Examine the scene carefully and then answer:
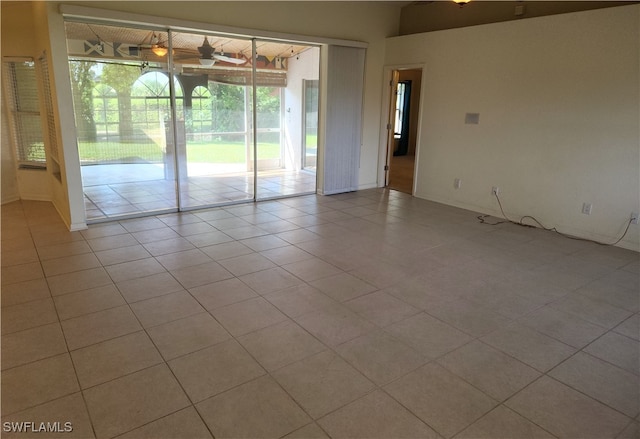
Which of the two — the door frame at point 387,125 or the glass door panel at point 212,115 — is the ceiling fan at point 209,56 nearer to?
the glass door panel at point 212,115

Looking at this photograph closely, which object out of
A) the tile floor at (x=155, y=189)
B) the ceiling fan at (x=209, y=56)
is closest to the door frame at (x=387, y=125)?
the tile floor at (x=155, y=189)

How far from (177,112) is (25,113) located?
2262 mm

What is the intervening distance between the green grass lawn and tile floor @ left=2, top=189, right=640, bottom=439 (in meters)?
1.04

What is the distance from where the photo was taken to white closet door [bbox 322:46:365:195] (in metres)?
6.37

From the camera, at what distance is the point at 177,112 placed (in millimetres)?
5344

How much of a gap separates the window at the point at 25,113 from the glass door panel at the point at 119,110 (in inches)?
39.3

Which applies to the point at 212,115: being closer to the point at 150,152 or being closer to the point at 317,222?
the point at 150,152

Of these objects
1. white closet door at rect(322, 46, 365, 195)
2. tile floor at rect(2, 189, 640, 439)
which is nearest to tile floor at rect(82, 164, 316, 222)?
white closet door at rect(322, 46, 365, 195)

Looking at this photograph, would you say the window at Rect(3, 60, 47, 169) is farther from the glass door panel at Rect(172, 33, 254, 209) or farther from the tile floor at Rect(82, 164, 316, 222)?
the glass door panel at Rect(172, 33, 254, 209)

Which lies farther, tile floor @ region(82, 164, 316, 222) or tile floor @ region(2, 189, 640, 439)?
tile floor @ region(82, 164, 316, 222)

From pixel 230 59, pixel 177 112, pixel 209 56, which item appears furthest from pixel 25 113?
pixel 230 59

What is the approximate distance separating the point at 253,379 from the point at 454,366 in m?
1.17

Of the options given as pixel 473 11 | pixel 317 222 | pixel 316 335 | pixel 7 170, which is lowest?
pixel 316 335

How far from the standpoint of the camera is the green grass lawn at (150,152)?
5.15m
